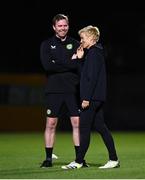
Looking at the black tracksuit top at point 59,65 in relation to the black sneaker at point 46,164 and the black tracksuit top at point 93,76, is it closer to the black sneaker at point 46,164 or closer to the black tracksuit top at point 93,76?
the black tracksuit top at point 93,76

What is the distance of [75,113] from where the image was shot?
1228cm

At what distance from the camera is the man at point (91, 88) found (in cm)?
1134

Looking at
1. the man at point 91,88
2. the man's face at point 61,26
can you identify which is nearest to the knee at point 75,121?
the man at point 91,88

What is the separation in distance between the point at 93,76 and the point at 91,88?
0.16m

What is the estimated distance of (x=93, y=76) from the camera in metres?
11.3

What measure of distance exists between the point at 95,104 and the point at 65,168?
940 millimetres

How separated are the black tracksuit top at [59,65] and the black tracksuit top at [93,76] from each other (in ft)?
2.41

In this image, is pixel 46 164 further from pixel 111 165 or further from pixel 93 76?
pixel 93 76

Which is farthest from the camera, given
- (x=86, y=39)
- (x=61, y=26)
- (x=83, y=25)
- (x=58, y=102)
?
(x=83, y=25)

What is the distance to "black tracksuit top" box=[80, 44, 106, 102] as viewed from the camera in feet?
37.1

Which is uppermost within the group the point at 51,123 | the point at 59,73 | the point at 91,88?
the point at 59,73

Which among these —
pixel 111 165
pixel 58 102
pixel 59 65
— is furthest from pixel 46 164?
pixel 59 65

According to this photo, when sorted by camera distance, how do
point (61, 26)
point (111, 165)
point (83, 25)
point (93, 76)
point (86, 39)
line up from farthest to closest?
point (83, 25) < point (61, 26) < point (111, 165) < point (86, 39) < point (93, 76)

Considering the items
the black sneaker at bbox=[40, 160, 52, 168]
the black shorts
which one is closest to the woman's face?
the black shorts
